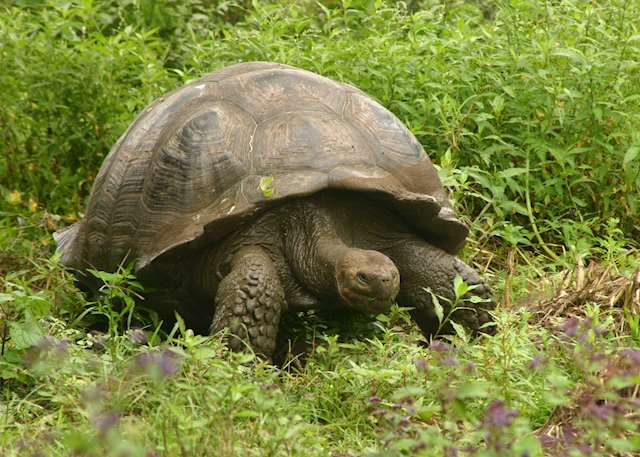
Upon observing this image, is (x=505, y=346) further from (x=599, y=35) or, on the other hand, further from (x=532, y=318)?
(x=599, y=35)

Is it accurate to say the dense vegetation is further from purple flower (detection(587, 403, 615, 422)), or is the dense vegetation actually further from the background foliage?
purple flower (detection(587, 403, 615, 422))

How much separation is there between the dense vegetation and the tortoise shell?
322 mm

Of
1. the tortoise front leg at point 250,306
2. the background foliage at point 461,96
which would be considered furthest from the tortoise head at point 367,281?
the background foliage at point 461,96

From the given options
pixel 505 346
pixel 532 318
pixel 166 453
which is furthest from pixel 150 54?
pixel 166 453

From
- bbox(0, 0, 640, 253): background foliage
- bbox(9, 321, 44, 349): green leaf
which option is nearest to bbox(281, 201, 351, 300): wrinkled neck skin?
bbox(0, 0, 640, 253): background foliage

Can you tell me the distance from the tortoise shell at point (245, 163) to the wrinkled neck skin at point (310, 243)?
0.71 ft

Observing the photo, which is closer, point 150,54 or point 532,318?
point 532,318

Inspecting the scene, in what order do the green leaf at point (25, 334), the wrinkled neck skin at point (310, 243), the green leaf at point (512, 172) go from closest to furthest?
the green leaf at point (25, 334)
the wrinkled neck skin at point (310, 243)
the green leaf at point (512, 172)

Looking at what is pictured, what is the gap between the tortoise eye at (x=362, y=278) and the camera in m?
4.40

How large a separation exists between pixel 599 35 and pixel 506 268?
5.25 ft

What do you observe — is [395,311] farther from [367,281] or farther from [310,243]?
[310,243]

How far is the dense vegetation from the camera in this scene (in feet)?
11.1

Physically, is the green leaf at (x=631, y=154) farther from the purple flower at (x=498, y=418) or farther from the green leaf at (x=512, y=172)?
the purple flower at (x=498, y=418)

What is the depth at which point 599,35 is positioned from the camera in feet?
21.2
